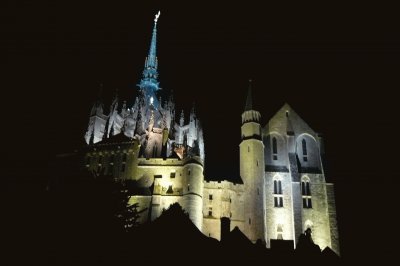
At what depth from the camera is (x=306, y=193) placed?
5019 centimetres

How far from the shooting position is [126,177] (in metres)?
51.8

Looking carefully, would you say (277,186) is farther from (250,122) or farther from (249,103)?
(249,103)

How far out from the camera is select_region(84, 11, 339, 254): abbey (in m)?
48.0

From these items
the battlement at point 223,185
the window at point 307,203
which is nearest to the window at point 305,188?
the window at point 307,203

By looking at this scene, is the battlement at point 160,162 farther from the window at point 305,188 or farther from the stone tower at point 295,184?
the window at point 305,188

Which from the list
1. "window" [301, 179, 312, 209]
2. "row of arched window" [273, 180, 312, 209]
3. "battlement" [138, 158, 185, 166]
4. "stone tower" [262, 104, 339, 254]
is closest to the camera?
"stone tower" [262, 104, 339, 254]

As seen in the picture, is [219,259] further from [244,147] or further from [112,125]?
[112,125]

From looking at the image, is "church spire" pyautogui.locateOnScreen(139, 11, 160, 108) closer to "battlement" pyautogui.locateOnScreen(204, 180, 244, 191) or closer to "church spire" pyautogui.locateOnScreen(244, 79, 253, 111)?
"church spire" pyautogui.locateOnScreen(244, 79, 253, 111)

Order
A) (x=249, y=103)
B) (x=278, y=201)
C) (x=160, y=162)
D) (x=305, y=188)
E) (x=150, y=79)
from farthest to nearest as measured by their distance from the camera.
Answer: (x=150, y=79), (x=249, y=103), (x=160, y=162), (x=305, y=188), (x=278, y=201)

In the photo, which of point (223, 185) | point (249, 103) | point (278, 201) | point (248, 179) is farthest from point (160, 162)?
point (278, 201)

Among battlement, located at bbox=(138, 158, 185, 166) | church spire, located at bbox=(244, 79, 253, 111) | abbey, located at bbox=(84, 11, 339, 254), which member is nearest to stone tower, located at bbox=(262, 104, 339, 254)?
abbey, located at bbox=(84, 11, 339, 254)

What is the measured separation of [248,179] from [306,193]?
697 centimetres

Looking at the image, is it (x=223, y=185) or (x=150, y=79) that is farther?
(x=150, y=79)

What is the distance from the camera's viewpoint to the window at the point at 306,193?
1945 inches
